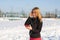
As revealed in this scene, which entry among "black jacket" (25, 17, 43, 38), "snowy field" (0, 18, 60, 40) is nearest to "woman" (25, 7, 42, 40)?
"black jacket" (25, 17, 43, 38)

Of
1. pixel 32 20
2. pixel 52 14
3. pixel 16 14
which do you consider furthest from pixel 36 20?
pixel 52 14

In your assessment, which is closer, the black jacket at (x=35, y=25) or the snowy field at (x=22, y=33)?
the black jacket at (x=35, y=25)

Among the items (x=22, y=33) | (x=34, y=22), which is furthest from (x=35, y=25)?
(x=22, y=33)

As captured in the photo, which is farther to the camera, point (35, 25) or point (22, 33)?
point (22, 33)

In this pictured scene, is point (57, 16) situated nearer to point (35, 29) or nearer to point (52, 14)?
point (52, 14)

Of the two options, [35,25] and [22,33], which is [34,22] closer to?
[35,25]

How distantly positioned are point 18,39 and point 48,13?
55.8 m

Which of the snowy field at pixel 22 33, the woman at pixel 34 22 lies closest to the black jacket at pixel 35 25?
the woman at pixel 34 22

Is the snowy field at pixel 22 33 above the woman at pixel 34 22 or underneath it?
underneath

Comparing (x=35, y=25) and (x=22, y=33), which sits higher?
(x=35, y=25)

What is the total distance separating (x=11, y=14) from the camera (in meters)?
56.1

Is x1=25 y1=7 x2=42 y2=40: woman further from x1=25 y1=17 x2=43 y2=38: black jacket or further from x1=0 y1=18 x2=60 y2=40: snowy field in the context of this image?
x1=0 y1=18 x2=60 y2=40: snowy field

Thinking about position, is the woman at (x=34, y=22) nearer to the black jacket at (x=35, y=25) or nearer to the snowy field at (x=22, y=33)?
the black jacket at (x=35, y=25)

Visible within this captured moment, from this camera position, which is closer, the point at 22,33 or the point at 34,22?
the point at 34,22
